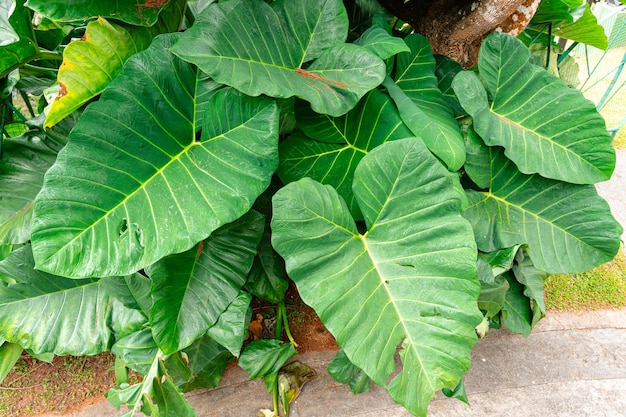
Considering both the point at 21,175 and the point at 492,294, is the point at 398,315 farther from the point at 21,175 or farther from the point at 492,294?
the point at 21,175

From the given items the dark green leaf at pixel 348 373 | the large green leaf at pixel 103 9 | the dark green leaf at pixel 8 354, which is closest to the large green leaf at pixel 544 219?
the dark green leaf at pixel 348 373

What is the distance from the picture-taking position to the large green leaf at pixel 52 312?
1137 mm

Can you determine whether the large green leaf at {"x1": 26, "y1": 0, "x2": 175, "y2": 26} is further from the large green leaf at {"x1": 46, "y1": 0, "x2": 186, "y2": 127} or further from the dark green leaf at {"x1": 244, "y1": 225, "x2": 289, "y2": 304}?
the dark green leaf at {"x1": 244, "y1": 225, "x2": 289, "y2": 304}

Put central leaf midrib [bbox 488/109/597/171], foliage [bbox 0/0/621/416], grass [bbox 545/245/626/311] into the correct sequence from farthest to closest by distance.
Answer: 1. grass [bbox 545/245/626/311]
2. central leaf midrib [bbox 488/109/597/171]
3. foliage [bbox 0/0/621/416]

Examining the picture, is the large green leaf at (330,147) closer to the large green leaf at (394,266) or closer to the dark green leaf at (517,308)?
the large green leaf at (394,266)

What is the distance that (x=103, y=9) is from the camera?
0.97 meters

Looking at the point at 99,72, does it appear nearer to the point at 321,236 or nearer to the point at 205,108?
the point at 205,108

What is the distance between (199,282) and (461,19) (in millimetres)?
1195

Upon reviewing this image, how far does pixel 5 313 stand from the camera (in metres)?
1.14

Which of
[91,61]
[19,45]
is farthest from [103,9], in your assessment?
[19,45]

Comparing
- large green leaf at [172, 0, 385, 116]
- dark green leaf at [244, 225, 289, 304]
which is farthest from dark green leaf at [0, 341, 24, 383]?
large green leaf at [172, 0, 385, 116]

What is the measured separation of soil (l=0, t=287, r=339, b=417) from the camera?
1.52 m

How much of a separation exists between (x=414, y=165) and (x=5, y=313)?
1.13 meters

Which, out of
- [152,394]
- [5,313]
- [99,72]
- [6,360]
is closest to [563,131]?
[99,72]
